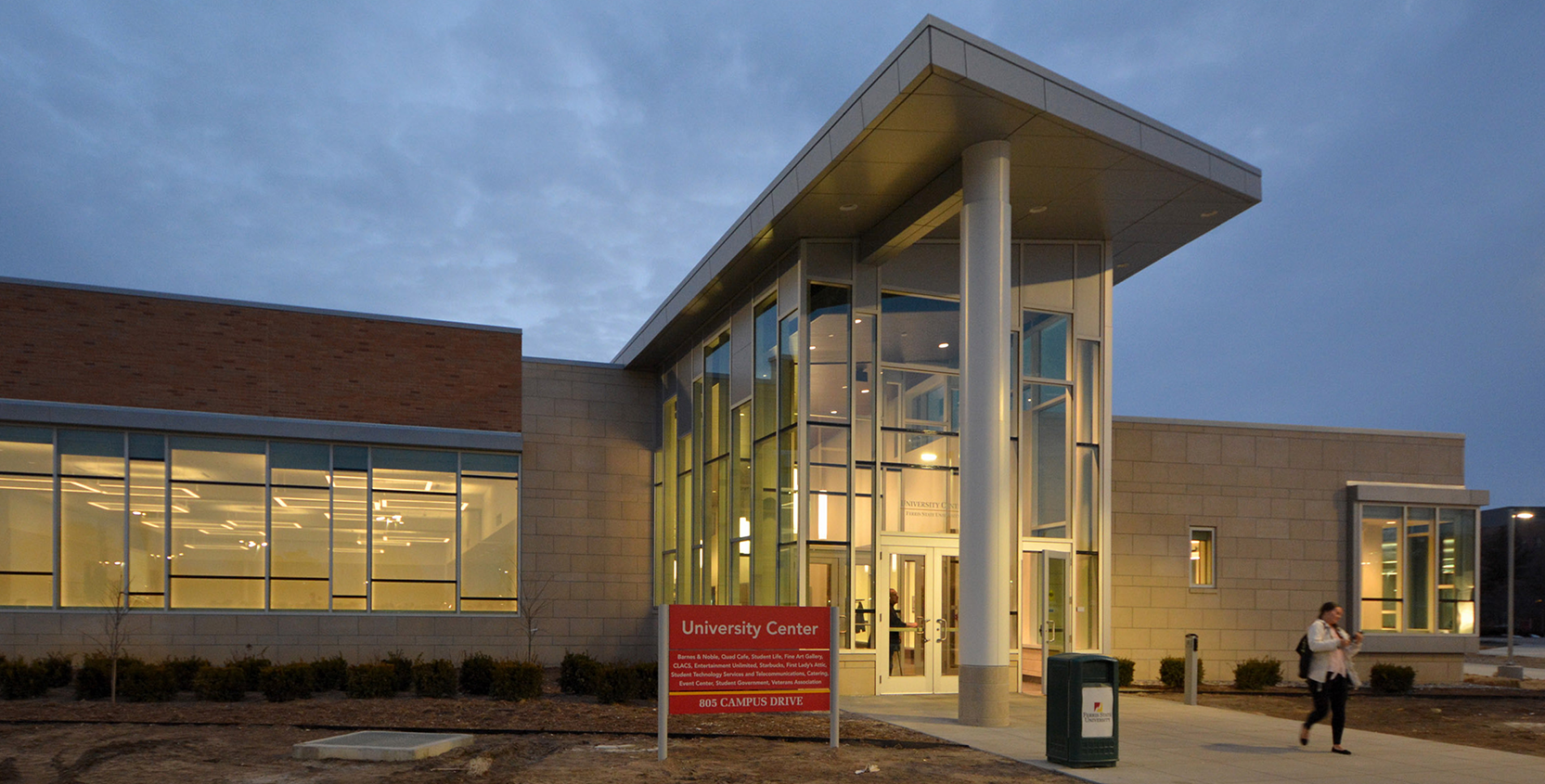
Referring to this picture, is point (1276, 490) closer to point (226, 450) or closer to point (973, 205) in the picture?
point (973, 205)

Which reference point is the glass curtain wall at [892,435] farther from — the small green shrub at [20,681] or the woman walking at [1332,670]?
the small green shrub at [20,681]

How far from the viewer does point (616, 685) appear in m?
16.1

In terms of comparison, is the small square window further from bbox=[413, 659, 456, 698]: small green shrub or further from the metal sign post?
the metal sign post

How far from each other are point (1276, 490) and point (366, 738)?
17057 millimetres

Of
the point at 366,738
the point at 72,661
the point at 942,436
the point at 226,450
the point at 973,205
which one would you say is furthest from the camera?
the point at 226,450

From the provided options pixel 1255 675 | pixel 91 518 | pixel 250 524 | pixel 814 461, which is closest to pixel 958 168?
pixel 814 461

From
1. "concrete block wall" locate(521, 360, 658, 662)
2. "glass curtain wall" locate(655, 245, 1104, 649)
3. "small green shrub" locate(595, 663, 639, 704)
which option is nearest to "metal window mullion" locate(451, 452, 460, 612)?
"concrete block wall" locate(521, 360, 658, 662)

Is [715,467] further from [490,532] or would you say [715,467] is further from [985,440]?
[985,440]

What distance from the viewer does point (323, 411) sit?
71.8 feet

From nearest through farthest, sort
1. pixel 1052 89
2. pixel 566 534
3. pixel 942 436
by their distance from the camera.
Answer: pixel 1052 89
pixel 942 436
pixel 566 534

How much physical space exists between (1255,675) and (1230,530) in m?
2.96

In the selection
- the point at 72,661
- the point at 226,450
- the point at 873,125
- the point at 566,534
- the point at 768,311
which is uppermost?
the point at 873,125

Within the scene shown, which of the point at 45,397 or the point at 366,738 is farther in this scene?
the point at 45,397

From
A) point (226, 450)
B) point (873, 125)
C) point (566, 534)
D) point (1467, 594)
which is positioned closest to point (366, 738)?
point (873, 125)
